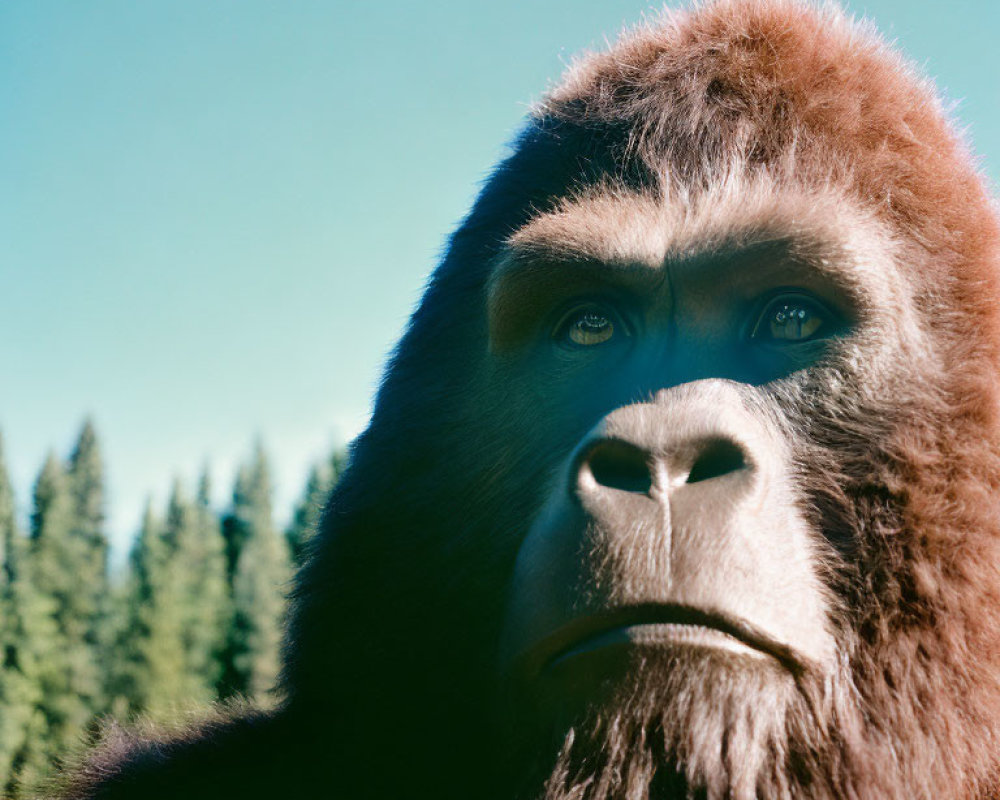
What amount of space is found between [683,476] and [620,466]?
14 cm

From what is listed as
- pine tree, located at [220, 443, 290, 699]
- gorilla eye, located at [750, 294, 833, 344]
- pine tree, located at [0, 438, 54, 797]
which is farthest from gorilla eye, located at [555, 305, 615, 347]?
pine tree, located at [0, 438, 54, 797]

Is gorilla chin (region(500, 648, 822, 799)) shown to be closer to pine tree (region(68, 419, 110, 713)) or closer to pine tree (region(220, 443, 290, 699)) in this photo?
pine tree (region(220, 443, 290, 699))

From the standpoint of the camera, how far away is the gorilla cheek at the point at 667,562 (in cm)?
192

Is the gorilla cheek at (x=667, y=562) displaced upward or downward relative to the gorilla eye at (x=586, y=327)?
downward

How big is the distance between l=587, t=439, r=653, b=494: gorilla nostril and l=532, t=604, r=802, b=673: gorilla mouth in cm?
27

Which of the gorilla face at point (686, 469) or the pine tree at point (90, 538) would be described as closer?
the gorilla face at point (686, 469)

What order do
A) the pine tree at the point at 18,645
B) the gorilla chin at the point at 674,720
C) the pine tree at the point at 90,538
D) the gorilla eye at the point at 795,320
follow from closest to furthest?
the gorilla chin at the point at 674,720
the gorilla eye at the point at 795,320
the pine tree at the point at 18,645
the pine tree at the point at 90,538

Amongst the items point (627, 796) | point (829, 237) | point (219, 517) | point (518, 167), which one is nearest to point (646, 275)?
point (829, 237)

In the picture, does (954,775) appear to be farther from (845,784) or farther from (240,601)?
(240,601)

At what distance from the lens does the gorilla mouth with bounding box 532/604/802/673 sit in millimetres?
1906

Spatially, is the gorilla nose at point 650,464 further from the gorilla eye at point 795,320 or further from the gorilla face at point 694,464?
the gorilla eye at point 795,320

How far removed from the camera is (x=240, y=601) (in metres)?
43.9

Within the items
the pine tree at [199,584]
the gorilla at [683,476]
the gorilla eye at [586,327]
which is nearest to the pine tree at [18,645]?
the pine tree at [199,584]

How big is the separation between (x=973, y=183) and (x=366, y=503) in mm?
2098
